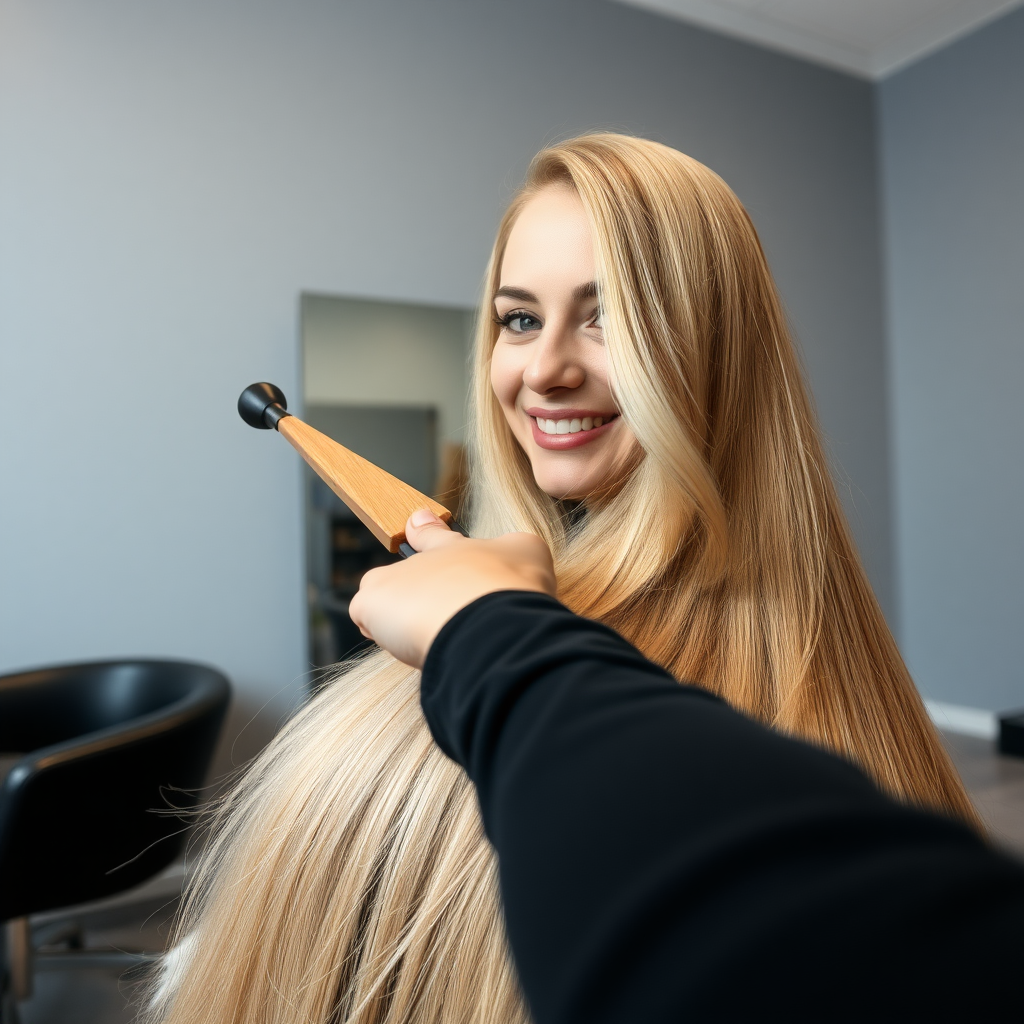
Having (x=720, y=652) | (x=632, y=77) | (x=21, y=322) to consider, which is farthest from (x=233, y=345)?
(x=720, y=652)

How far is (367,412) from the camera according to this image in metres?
2.58

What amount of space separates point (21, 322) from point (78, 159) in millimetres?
472

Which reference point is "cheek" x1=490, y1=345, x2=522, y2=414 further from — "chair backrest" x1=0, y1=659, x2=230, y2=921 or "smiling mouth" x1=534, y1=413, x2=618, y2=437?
"chair backrest" x1=0, y1=659, x2=230, y2=921

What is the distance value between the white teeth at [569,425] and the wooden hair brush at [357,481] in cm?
22

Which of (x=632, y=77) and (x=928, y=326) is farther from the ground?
(x=632, y=77)

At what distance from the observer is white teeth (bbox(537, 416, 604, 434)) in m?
0.77

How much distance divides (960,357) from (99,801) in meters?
3.53

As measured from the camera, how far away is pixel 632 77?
126 inches

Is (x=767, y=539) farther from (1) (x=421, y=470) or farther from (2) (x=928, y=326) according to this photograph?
(2) (x=928, y=326)

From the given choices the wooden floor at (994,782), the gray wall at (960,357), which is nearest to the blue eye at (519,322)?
the wooden floor at (994,782)

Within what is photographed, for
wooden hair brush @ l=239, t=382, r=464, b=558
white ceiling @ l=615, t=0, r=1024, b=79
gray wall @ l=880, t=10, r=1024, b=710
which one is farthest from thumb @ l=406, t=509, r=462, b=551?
gray wall @ l=880, t=10, r=1024, b=710

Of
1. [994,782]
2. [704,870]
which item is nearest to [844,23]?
[994,782]

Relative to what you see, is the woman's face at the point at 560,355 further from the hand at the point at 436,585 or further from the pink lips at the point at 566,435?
the hand at the point at 436,585

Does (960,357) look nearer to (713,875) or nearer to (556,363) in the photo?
(556,363)
